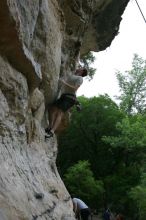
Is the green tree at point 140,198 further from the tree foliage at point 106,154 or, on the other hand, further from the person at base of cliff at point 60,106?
the person at base of cliff at point 60,106

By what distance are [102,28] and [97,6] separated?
1.22 m

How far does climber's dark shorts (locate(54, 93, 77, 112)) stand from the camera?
34.2 feet

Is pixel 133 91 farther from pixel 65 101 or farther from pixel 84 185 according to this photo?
pixel 65 101

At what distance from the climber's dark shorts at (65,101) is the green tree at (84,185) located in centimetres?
1530

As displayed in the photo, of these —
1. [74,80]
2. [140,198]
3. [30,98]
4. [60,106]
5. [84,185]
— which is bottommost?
[140,198]

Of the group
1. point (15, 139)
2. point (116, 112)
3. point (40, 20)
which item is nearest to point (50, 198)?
point (15, 139)

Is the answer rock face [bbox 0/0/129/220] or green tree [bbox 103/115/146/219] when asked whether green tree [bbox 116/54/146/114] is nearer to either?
green tree [bbox 103/115/146/219]

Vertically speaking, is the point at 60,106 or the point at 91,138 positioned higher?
the point at 91,138

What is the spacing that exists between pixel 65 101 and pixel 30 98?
1963mm

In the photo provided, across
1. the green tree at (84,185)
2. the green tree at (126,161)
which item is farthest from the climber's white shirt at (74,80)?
the green tree at (126,161)

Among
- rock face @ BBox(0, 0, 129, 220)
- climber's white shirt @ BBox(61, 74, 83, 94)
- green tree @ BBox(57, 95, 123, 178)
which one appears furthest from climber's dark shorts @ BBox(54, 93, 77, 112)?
green tree @ BBox(57, 95, 123, 178)

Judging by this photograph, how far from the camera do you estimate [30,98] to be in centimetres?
868

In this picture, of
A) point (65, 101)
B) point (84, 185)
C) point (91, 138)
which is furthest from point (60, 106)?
point (91, 138)

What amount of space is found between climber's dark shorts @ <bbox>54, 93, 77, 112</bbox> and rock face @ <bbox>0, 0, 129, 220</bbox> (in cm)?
20
